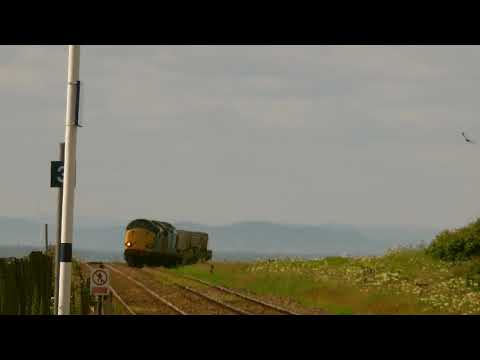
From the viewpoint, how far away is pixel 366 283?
28453 millimetres

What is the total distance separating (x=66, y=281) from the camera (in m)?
11.0

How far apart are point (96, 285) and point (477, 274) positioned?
56.8 feet

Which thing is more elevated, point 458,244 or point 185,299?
point 458,244

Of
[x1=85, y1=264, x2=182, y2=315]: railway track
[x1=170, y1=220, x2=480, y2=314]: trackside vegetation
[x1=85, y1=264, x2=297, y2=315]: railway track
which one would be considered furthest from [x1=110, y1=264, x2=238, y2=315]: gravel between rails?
[x1=170, y1=220, x2=480, y2=314]: trackside vegetation

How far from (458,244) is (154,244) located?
19.4m

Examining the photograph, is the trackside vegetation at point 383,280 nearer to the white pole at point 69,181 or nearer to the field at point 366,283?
the field at point 366,283

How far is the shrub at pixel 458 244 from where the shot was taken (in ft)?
101

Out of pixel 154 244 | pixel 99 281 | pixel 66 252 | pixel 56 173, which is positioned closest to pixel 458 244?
pixel 154 244

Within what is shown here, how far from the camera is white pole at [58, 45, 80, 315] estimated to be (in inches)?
421

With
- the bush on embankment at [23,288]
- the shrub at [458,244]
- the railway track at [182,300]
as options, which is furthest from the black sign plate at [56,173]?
the shrub at [458,244]

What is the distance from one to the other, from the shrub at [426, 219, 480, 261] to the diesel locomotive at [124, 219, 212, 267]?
17357mm

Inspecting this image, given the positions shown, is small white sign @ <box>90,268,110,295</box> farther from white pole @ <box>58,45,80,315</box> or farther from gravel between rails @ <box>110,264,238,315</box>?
gravel between rails @ <box>110,264,238,315</box>

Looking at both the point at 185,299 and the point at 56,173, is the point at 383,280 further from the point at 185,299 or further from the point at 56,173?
the point at 56,173
